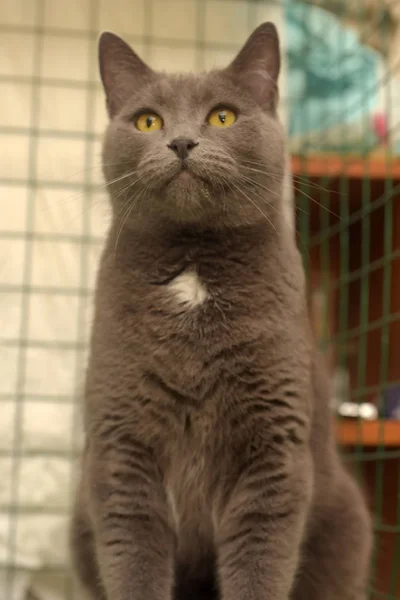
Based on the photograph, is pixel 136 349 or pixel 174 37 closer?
pixel 136 349

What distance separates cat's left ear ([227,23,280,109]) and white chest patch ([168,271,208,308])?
295mm

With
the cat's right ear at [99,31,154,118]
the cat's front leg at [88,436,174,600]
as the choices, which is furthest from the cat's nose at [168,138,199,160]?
the cat's front leg at [88,436,174,600]

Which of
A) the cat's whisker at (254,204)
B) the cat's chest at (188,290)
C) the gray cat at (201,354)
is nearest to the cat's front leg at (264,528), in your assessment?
the gray cat at (201,354)

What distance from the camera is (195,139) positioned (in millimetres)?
958

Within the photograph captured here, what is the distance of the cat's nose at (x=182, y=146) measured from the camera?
3.09 ft

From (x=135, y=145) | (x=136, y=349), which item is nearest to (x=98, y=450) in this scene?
(x=136, y=349)

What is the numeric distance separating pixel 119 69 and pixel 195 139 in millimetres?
252

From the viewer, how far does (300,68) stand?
1.93 metres

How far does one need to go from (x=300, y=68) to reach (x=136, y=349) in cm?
123

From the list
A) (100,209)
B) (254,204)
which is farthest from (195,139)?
(100,209)

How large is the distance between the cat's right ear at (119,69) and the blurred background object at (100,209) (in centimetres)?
63

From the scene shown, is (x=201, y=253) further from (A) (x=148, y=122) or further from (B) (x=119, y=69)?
(B) (x=119, y=69)

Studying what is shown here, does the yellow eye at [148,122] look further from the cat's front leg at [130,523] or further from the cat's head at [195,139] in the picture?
the cat's front leg at [130,523]

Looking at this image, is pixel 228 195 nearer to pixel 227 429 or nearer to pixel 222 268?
pixel 222 268
